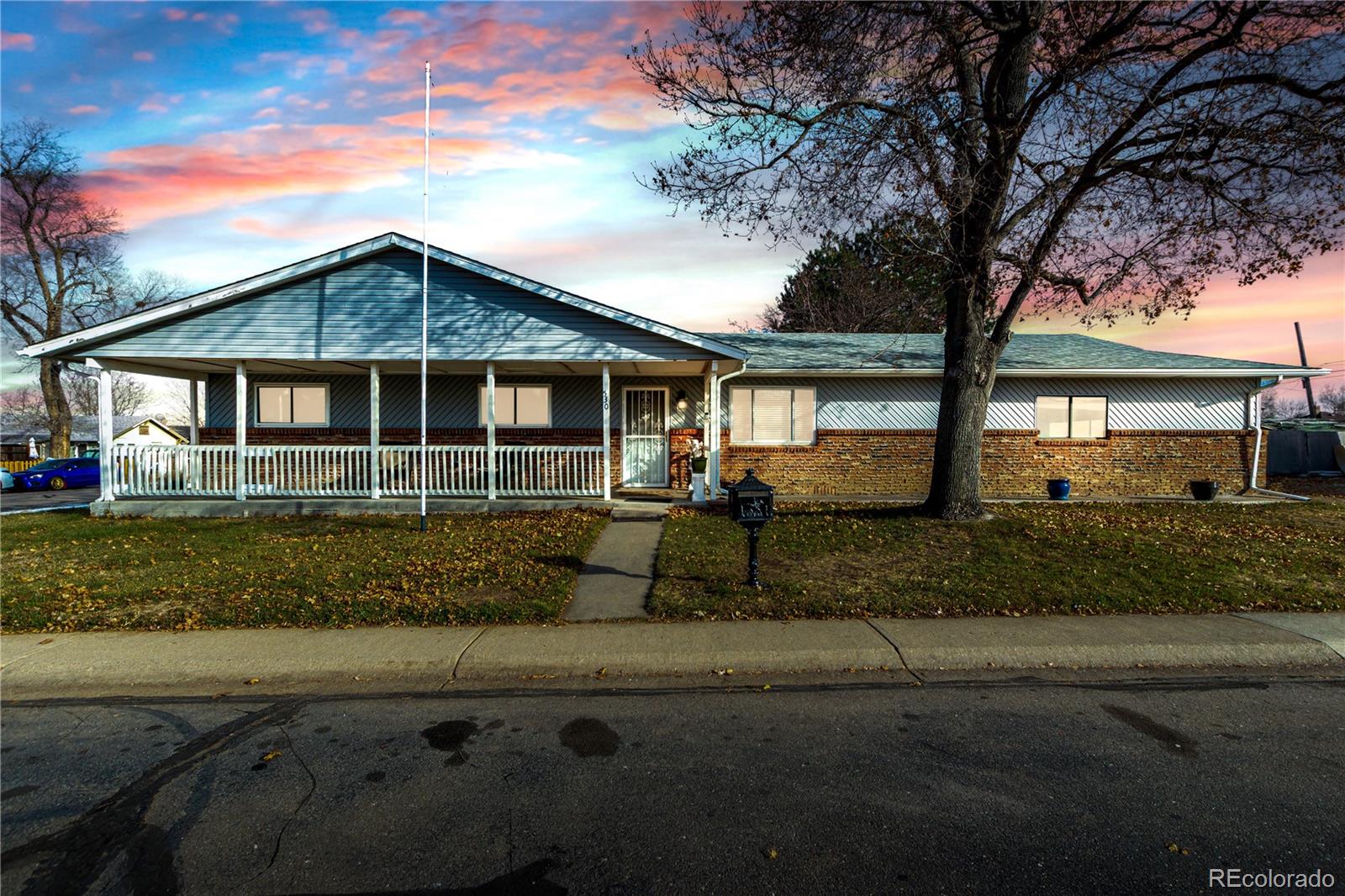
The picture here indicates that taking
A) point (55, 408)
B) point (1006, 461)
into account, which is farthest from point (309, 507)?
point (55, 408)

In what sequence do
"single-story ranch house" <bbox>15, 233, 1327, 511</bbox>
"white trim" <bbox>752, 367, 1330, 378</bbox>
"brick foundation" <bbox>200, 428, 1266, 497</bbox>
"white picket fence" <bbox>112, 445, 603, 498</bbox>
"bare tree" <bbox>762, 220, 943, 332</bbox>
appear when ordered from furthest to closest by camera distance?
"bare tree" <bbox>762, 220, 943, 332</bbox>, "brick foundation" <bbox>200, 428, 1266, 497</bbox>, "white trim" <bbox>752, 367, 1330, 378</bbox>, "white picket fence" <bbox>112, 445, 603, 498</bbox>, "single-story ranch house" <bbox>15, 233, 1327, 511</bbox>

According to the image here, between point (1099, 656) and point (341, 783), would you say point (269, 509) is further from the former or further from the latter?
point (1099, 656)

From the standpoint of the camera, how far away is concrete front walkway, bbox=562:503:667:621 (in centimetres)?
695

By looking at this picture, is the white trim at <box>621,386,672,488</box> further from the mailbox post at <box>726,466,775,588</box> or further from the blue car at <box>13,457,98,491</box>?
the blue car at <box>13,457,98,491</box>

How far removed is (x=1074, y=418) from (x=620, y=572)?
13194 millimetres

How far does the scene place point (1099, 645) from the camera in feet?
19.0

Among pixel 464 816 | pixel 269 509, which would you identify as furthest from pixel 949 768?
pixel 269 509

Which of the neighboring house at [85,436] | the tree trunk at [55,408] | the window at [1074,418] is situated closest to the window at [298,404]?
the window at [1074,418]

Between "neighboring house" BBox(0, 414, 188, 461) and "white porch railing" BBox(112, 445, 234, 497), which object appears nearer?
"white porch railing" BBox(112, 445, 234, 497)

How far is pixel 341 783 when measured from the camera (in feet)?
12.2

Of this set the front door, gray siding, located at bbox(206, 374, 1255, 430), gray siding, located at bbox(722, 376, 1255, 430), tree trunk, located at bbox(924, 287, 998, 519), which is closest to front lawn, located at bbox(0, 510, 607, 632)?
the front door

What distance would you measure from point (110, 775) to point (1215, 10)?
14292 mm

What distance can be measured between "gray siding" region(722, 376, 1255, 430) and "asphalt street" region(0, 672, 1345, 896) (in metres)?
11.2

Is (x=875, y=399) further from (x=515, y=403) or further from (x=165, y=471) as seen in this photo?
(x=165, y=471)
